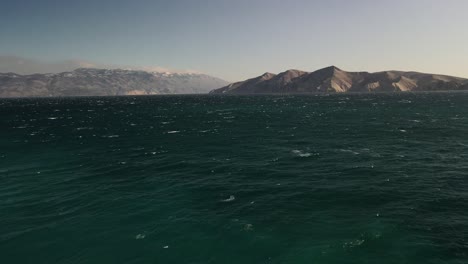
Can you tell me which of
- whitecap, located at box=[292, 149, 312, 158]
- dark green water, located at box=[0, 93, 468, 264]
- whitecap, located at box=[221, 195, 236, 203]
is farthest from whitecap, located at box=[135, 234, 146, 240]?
whitecap, located at box=[292, 149, 312, 158]

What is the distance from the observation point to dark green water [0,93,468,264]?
1208 inches

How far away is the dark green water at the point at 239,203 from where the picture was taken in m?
30.7

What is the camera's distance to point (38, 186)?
5175 centimetres

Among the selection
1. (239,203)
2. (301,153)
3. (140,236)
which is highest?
(301,153)

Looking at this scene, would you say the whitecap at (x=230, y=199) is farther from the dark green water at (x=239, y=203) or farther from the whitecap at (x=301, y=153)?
the whitecap at (x=301, y=153)

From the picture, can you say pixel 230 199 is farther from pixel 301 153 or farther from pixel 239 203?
pixel 301 153

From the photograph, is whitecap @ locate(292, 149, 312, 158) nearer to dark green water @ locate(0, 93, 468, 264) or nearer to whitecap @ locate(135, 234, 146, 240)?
dark green water @ locate(0, 93, 468, 264)

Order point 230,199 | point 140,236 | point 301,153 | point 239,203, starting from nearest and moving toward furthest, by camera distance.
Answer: point 140,236 < point 239,203 < point 230,199 < point 301,153

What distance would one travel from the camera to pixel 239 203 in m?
42.3

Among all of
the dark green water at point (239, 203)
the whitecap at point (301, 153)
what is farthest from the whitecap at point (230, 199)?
the whitecap at point (301, 153)

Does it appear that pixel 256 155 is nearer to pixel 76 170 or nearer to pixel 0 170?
pixel 76 170

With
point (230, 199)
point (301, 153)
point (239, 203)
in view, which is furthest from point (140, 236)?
point (301, 153)

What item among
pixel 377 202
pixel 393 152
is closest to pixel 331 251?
pixel 377 202

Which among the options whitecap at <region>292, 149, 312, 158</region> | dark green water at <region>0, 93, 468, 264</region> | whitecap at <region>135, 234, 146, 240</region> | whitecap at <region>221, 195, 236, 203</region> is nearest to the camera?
dark green water at <region>0, 93, 468, 264</region>
